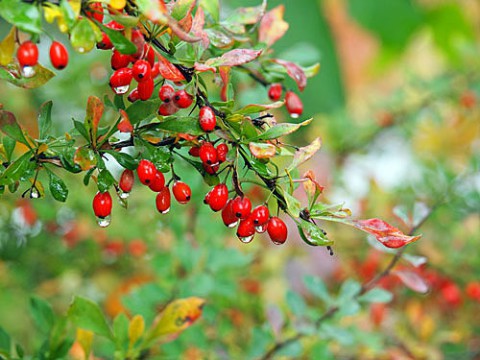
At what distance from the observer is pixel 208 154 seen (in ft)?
0.96

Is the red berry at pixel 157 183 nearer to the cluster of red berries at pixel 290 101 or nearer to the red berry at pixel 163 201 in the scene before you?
the red berry at pixel 163 201

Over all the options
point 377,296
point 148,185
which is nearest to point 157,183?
point 148,185

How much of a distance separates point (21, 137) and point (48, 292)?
52cm

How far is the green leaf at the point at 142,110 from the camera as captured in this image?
12.2 inches

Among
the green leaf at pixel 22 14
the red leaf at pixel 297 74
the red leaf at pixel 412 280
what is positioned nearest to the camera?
the green leaf at pixel 22 14

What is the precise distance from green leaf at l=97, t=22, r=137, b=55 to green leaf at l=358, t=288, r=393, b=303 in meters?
0.31

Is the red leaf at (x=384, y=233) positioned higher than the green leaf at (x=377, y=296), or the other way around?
the red leaf at (x=384, y=233)

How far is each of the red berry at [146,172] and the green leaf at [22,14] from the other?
0.26 ft

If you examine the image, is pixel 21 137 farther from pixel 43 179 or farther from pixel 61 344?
pixel 43 179

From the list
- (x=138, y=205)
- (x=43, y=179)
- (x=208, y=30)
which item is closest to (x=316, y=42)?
(x=138, y=205)

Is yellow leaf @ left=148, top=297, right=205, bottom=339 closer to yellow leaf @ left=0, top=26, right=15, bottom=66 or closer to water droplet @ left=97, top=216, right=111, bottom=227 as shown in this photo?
water droplet @ left=97, top=216, right=111, bottom=227

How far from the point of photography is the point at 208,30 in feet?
1.16

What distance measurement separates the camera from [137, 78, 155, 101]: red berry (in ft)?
0.97

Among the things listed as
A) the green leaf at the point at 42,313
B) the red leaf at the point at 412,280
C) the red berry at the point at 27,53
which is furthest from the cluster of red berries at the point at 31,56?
the red leaf at the point at 412,280
